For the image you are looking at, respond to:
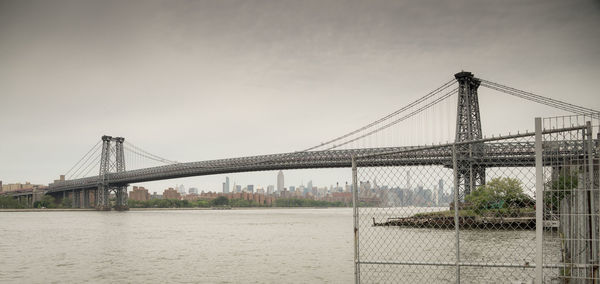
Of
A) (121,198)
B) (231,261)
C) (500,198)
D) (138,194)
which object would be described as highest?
(500,198)

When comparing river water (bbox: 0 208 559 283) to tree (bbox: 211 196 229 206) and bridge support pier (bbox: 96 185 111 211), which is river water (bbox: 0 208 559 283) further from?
tree (bbox: 211 196 229 206)

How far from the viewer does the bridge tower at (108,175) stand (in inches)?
3780

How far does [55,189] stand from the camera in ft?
349

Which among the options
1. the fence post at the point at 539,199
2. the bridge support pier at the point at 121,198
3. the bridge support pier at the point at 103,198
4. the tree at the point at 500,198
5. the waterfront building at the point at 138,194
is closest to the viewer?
the fence post at the point at 539,199

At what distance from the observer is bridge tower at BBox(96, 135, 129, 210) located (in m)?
96.0

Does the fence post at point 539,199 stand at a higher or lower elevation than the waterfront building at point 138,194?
higher

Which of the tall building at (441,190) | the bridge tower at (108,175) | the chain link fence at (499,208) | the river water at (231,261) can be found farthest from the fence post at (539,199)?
the bridge tower at (108,175)

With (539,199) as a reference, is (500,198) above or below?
below

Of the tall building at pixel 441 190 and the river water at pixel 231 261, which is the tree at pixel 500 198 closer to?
the tall building at pixel 441 190

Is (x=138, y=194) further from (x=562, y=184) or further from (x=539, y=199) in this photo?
(x=539, y=199)

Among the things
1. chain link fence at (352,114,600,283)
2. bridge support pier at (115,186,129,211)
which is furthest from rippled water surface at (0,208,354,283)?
bridge support pier at (115,186,129,211)

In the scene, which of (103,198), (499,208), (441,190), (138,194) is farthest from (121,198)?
(441,190)

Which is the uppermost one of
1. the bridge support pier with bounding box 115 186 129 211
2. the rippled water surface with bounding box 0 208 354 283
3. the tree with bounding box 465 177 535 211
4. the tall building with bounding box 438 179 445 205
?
the tall building with bounding box 438 179 445 205

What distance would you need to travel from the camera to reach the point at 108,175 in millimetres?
96938
